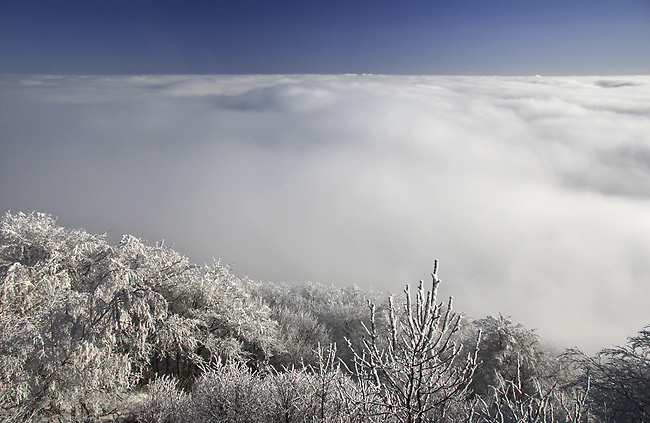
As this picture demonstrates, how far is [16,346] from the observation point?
1201 cm

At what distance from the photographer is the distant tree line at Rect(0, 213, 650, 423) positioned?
6551 millimetres

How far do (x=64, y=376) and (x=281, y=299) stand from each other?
33391mm

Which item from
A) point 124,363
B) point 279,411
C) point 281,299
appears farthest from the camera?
point 281,299

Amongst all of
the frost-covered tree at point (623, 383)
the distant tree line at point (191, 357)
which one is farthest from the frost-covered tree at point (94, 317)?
the frost-covered tree at point (623, 383)

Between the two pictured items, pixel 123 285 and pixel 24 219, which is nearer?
pixel 123 285

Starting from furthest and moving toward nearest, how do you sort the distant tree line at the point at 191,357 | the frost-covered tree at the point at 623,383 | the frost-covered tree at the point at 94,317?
1. the frost-covered tree at the point at 623,383
2. the frost-covered tree at the point at 94,317
3. the distant tree line at the point at 191,357

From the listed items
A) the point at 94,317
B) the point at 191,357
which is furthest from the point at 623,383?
the point at 94,317

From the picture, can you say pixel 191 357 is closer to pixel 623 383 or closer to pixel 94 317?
pixel 94 317

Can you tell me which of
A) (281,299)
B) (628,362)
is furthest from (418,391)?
(281,299)

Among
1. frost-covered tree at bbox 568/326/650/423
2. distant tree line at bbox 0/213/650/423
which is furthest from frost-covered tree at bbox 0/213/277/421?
frost-covered tree at bbox 568/326/650/423

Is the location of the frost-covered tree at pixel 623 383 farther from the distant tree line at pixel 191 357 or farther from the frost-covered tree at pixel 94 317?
the frost-covered tree at pixel 94 317

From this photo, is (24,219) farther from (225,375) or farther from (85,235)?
(225,375)

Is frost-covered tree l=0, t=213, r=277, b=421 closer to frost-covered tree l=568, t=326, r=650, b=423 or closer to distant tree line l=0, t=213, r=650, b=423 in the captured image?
distant tree line l=0, t=213, r=650, b=423

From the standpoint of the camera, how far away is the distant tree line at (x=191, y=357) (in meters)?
6.55
